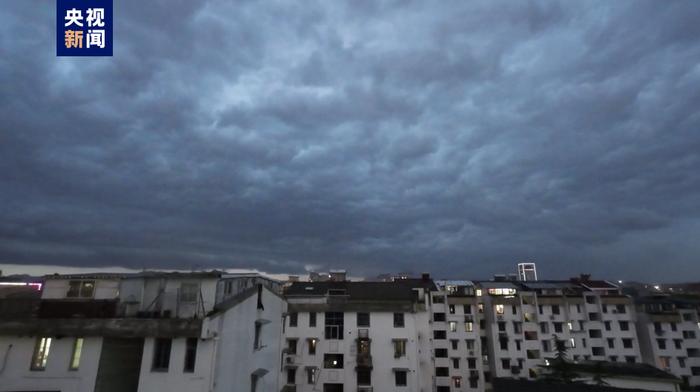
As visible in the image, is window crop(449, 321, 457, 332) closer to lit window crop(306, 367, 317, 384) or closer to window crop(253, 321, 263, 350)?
lit window crop(306, 367, 317, 384)

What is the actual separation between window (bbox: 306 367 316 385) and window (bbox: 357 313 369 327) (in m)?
8.07

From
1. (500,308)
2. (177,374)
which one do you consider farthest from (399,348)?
(500,308)

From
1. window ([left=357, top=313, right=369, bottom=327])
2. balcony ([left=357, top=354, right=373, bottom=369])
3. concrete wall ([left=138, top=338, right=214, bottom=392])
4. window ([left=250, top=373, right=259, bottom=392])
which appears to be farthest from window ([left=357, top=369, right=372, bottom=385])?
concrete wall ([left=138, top=338, right=214, bottom=392])

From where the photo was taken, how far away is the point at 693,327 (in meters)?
63.2

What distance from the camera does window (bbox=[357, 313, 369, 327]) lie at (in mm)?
Result: 45656

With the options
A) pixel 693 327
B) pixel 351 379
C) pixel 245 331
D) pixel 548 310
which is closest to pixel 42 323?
pixel 245 331

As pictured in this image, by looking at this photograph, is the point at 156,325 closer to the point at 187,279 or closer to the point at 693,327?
the point at 187,279

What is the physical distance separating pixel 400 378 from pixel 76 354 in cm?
3428

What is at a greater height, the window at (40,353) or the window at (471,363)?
the window at (40,353)

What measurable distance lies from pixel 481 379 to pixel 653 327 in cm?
3338

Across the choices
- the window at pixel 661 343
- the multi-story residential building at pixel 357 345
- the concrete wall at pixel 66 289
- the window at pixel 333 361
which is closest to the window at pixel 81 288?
the concrete wall at pixel 66 289

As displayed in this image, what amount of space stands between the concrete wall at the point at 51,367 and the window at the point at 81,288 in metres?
3.50

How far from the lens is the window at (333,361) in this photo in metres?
45.0

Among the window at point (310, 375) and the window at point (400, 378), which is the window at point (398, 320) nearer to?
the window at point (400, 378)
